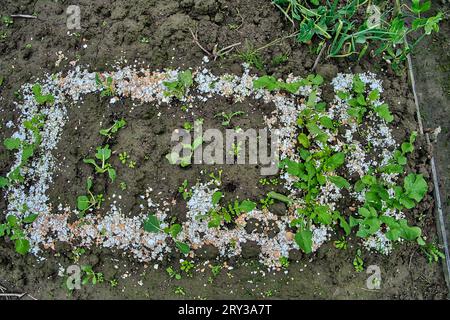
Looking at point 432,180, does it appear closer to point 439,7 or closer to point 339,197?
point 339,197

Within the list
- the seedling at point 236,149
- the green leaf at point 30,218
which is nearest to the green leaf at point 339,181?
the seedling at point 236,149

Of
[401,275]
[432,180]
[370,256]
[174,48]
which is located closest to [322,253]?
[370,256]

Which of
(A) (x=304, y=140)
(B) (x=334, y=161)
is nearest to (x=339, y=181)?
(B) (x=334, y=161)

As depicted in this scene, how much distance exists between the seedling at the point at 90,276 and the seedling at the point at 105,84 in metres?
1.11

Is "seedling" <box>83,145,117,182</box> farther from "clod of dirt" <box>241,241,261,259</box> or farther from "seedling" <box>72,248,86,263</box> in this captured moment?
"clod of dirt" <box>241,241,261,259</box>

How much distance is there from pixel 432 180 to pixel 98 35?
2.47 meters

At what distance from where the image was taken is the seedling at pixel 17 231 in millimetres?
2674

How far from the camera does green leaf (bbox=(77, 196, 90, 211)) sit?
104 inches

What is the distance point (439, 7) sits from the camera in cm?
341

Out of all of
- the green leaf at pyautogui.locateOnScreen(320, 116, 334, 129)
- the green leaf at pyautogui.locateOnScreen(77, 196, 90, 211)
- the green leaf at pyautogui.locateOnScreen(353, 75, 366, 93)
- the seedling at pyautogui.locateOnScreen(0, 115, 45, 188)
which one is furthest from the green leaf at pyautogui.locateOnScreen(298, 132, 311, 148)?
the seedling at pyautogui.locateOnScreen(0, 115, 45, 188)

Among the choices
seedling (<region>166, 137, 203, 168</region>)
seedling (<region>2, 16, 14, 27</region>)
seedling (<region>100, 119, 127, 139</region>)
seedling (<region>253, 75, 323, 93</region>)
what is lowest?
seedling (<region>166, 137, 203, 168</region>)

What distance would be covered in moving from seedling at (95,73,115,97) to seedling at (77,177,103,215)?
0.57 meters

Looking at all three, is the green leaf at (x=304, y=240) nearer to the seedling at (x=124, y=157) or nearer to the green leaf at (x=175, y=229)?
the green leaf at (x=175, y=229)

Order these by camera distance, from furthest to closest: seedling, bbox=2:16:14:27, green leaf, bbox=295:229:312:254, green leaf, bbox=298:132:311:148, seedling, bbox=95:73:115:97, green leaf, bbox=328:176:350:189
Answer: seedling, bbox=2:16:14:27 < seedling, bbox=95:73:115:97 < green leaf, bbox=298:132:311:148 < green leaf, bbox=328:176:350:189 < green leaf, bbox=295:229:312:254
